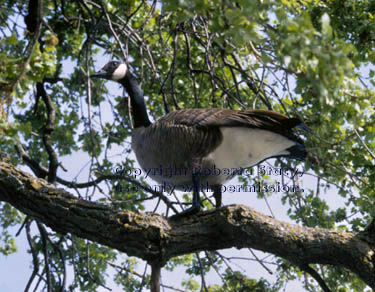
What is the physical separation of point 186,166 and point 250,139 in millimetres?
636

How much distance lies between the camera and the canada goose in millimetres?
3861

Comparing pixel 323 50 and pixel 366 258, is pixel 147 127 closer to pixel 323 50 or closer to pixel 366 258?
pixel 366 258

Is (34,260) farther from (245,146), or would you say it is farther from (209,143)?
(245,146)

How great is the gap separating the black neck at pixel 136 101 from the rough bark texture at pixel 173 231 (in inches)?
64.5

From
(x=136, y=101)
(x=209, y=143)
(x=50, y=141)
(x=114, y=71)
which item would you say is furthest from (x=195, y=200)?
(x=114, y=71)

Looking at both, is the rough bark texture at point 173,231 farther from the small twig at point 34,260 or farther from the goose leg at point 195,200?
the small twig at point 34,260

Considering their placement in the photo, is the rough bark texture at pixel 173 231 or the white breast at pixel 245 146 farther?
the white breast at pixel 245 146

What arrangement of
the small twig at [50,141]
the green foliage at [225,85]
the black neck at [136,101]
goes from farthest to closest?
the black neck at [136,101], the small twig at [50,141], the green foliage at [225,85]

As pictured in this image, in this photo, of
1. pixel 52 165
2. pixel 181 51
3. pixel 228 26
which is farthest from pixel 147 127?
pixel 228 26

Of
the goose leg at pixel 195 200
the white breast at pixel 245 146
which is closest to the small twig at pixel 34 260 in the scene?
the goose leg at pixel 195 200

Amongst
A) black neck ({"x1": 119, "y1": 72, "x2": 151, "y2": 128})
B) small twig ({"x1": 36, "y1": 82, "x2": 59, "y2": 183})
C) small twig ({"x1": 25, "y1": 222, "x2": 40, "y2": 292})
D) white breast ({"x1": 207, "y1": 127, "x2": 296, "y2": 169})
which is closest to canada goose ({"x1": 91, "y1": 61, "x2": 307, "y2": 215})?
white breast ({"x1": 207, "y1": 127, "x2": 296, "y2": 169})

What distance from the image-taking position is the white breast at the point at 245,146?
397cm

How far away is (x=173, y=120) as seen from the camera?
13.0ft

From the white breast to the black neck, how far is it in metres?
0.91
